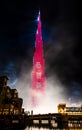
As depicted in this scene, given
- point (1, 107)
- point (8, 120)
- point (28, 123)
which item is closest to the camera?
point (8, 120)

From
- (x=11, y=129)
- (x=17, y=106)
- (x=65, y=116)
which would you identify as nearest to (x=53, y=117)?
(x=65, y=116)

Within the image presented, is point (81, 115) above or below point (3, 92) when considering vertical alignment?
below

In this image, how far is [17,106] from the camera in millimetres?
106812

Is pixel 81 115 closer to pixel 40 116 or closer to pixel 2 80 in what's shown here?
pixel 40 116

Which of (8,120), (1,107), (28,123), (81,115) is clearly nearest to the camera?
(8,120)

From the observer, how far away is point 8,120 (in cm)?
8662

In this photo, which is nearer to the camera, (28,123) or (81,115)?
(28,123)

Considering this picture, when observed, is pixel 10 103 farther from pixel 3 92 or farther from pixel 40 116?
pixel 40 116

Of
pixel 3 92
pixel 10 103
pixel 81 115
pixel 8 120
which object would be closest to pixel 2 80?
pixel 3 92

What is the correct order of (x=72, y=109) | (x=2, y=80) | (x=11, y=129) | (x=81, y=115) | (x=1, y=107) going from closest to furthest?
(x=11, y=129) < (x=1, y=107) < (x=2, y=80) < (x=81, y=115) < (x=72, y=109)

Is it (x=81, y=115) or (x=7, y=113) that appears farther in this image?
(x=81, y=115)

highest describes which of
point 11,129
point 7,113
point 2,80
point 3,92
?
point 2,80

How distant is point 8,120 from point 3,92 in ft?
56.0

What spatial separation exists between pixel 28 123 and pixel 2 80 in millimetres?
29030
